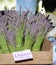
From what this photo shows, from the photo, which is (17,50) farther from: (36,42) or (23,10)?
(23,10)

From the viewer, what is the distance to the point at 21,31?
3.94 ft

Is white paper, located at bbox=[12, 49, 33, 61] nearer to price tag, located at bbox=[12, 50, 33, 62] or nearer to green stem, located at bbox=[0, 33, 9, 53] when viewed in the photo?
price tag, located at bbox=[12, 50, 33, 62]

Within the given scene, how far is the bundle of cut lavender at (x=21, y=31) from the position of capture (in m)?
1.20

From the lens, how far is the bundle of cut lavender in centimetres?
120

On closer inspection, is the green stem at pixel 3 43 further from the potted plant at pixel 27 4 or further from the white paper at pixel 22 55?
the potted plant at pixel 27 4

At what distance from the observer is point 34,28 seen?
124cm

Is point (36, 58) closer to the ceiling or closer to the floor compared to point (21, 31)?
closer to the floor

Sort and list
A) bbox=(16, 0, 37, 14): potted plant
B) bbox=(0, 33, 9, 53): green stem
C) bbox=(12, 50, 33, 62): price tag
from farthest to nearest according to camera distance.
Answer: bbox=(16, 0, 37, 14): potted plant → bbox=(0, 33, 9, 53): green stem → bbox=(12, 50, 33, 62): price tag

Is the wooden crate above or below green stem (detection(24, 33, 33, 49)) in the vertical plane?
below

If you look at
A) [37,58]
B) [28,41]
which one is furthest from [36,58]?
[28,41]

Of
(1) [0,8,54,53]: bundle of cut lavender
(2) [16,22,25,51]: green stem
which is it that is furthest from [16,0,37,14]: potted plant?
A: (2) [16,22,25,51]: green stem

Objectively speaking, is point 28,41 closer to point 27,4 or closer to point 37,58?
point 37,58

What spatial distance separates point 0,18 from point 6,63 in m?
0.33

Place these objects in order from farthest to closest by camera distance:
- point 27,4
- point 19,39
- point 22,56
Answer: point 27,4 < point 19,39 < point 22,56
